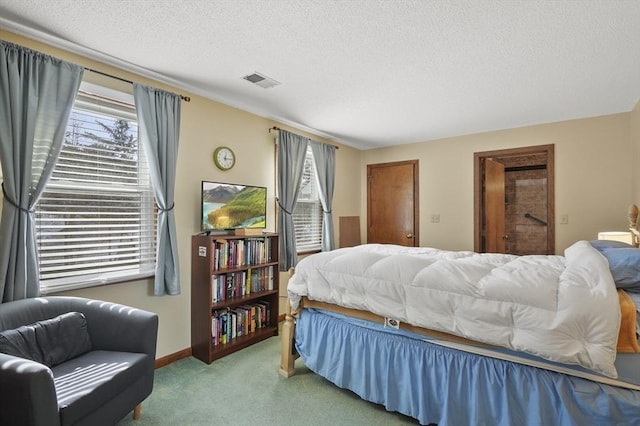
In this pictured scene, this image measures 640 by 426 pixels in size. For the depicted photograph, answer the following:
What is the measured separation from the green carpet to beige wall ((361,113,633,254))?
304 cm

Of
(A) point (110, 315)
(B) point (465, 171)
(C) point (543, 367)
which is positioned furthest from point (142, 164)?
(B) point (465, 171)

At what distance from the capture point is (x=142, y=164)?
2.79 m

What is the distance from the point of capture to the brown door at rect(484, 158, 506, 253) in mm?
4449

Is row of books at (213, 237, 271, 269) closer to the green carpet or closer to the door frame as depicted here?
the green carpet

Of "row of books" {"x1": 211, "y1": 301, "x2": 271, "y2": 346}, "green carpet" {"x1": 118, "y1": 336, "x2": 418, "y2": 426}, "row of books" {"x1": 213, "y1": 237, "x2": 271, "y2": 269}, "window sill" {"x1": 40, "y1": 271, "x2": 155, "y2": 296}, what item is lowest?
"green carpet" {"x1": 118, "y1": 336, "x2": 418, "y2": 426}

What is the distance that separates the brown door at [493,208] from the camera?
445 cm

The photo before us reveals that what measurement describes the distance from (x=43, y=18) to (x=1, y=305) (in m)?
1.74

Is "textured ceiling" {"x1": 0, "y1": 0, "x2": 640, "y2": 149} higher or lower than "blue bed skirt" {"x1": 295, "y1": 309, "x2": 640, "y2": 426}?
higher

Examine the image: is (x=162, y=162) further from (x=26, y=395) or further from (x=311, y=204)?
(x=311, y=204)

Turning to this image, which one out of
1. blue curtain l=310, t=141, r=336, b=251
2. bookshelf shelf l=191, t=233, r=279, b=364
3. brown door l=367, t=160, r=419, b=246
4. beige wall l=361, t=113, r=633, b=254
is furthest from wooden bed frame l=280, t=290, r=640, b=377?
brown door l=367, t=160, r=419, b=246

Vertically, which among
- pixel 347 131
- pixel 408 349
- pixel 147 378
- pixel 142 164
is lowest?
pixel 147 378

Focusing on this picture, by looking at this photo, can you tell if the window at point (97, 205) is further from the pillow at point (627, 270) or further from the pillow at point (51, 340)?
the pillow at point (627, 270)

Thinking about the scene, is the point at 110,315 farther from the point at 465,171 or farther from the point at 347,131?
the point at 465,171

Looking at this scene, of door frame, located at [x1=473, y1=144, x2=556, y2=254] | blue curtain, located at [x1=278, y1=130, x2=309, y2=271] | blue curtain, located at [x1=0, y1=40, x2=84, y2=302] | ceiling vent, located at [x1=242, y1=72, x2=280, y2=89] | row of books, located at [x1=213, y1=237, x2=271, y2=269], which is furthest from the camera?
door frame, located at [x1=473, y1=144, x2=556, y2=254]
